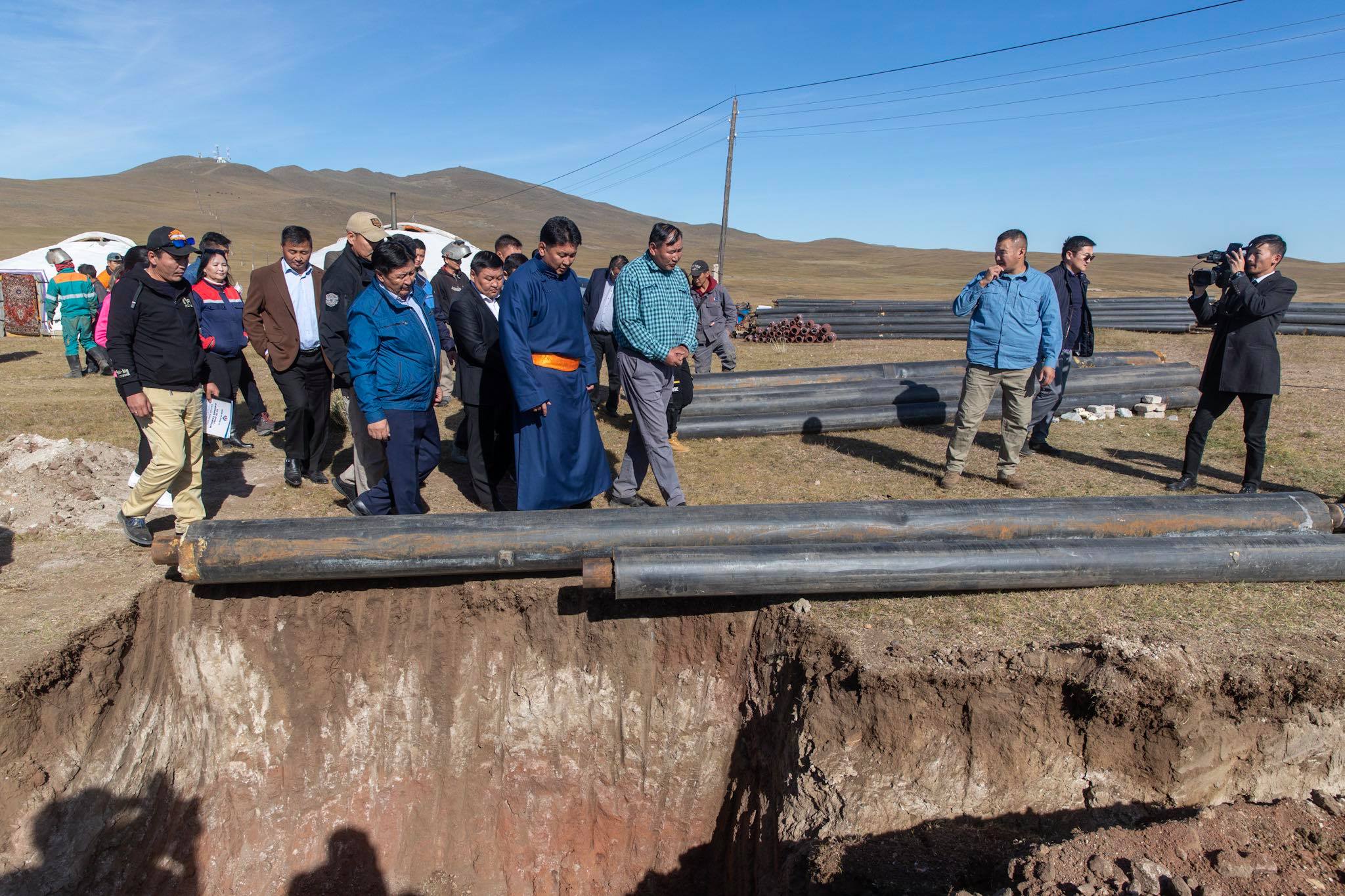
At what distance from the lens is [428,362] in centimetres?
459

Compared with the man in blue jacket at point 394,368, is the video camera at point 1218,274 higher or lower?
higher

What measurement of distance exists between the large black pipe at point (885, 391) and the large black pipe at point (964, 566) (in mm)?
3669

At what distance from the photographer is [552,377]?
4.83 metres

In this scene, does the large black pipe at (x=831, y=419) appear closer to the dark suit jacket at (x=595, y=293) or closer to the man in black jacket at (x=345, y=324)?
the dark suit jacket at (x=595, y=293)

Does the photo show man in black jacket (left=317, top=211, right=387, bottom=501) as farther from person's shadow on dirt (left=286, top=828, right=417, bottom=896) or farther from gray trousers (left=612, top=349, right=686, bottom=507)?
person's shadow on dirt (left=286, top=828, right=417, bottom=896)

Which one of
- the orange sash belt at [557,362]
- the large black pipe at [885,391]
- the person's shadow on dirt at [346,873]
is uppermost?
the orange sash belt at [557,362]

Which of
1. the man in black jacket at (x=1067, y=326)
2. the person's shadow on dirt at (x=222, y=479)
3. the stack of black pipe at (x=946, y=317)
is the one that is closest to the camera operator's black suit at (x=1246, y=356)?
the man in black jacket at (x=1067, y=326)

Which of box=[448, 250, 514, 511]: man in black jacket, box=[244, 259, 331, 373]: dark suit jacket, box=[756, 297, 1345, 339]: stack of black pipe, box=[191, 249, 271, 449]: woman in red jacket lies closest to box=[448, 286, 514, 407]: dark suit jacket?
box=[448, 250, 514, 511]: man in black jacket

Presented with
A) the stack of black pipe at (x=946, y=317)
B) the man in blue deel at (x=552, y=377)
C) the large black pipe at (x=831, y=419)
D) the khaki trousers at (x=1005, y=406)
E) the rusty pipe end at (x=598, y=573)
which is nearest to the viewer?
the rusty pipe end at (x=598, y=573)

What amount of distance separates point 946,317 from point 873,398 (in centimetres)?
1021

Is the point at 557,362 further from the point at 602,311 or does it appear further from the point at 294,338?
the point at 602,311

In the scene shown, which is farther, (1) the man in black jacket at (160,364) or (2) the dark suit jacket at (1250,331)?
(2) the dark suit jacket at (1250,331)

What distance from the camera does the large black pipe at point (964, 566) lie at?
12.7ft

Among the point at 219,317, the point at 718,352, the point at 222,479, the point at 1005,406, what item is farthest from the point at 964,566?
the point at 718,352
